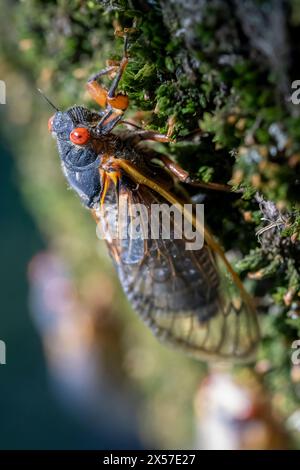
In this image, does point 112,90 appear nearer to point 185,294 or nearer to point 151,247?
point 151,247

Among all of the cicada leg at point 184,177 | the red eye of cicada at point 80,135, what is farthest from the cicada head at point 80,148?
the cicada leg at point 184,177

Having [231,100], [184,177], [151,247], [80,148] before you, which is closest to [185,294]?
[151,247]

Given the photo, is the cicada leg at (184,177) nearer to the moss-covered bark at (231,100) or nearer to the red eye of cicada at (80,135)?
the moss-covered bark at (231,100)

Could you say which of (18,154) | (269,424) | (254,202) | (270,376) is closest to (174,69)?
(254,202)

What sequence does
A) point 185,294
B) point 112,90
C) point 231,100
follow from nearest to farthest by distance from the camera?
point 231,100 → point 112,90 → point 185,294

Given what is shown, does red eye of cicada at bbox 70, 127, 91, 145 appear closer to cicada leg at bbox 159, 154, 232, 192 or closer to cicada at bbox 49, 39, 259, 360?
cicada at bbox 49, 39, 259, 360

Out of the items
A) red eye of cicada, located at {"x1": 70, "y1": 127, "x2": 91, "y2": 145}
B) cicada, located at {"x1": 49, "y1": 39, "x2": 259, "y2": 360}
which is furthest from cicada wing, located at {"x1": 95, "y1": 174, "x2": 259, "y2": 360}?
red eye of cicada, located at {"x1": 70, "y1": 127, "x2": 91, "y2": 145}

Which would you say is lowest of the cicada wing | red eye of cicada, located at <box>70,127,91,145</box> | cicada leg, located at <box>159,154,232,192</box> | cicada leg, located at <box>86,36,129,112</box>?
the cicada wing

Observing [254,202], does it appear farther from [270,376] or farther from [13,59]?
[13,59]

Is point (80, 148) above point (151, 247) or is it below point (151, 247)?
above
